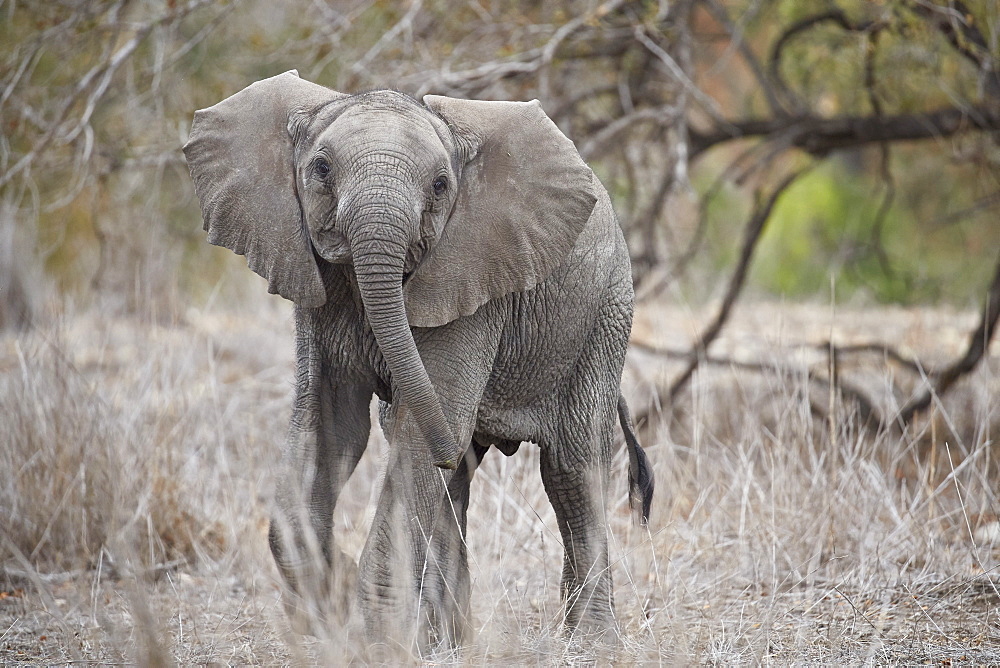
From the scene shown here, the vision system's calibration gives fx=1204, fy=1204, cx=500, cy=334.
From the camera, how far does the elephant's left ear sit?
328cm

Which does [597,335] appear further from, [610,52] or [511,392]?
[610,52]

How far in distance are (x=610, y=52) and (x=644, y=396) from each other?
6.95 feet

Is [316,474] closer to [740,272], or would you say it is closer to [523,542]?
[523,542]

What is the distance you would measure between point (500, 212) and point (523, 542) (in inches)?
75.3

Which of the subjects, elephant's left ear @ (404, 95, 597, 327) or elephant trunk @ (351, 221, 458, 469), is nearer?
elephant trunk @ (351, 221, 458, 469)

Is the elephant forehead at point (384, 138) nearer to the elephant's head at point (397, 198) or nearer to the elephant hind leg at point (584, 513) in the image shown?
the elephant's head at point (397, 198)

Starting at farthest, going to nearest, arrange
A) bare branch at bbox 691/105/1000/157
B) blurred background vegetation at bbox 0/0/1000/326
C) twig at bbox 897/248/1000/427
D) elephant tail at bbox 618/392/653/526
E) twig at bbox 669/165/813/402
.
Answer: bare branch at bbox 691/105/1000/157 → twig at bbox 669/165/813/402 → twig at bbox 897/248/1000/427 → blurred background vegetation at bbox 0/0/1000/326 → elephant tail at bbox 618/392/653/526

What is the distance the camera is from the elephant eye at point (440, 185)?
3.17m

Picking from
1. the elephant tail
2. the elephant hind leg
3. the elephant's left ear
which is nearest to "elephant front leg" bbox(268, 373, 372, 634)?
the elephant's left ear

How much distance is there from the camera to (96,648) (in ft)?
10.8

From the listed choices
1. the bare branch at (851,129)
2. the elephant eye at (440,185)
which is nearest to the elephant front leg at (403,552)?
the elephant eye at (440,185)

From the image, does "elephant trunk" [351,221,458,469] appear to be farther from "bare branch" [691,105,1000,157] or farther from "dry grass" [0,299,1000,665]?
"bare branch" [691,105,1000,157]

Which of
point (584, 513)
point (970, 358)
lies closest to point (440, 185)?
point (584, 513)

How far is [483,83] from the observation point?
256 inches
